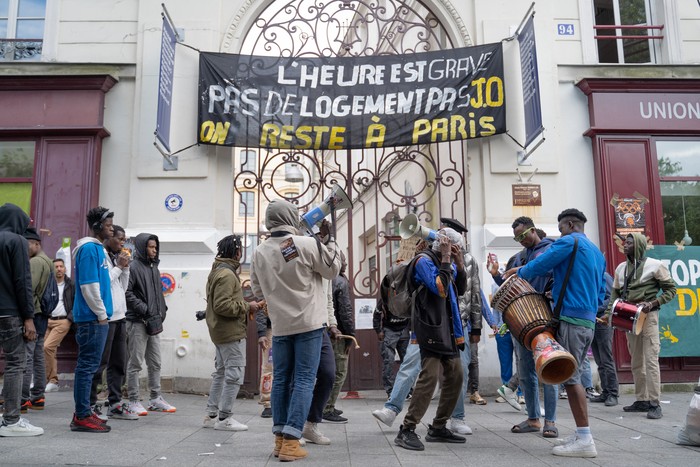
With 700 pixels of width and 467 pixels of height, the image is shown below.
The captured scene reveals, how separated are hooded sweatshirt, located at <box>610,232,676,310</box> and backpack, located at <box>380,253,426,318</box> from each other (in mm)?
3067

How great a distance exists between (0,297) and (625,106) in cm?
877

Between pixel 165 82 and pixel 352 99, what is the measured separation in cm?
272

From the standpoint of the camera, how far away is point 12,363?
5.44m

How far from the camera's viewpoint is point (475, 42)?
1002 centimetres

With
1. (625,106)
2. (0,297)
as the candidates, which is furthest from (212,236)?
(625,106)

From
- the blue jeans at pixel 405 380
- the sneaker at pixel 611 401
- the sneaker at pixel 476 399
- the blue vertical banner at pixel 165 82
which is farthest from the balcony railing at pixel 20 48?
the sneaker at pixel 611 401

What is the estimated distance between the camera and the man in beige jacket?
4.86m

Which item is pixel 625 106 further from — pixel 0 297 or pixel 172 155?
pixel 0 297

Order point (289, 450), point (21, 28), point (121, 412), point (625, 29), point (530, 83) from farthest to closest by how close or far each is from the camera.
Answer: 1. point (625, 29)
2. point (21, 28)
3. point (530, 83)
4. point (121, 412)
5. point (289, 450)

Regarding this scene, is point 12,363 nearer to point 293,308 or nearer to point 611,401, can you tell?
point 293,308

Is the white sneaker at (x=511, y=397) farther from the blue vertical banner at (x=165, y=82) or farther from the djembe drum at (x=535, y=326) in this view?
the blue vertical banner at (x=165, y=82)

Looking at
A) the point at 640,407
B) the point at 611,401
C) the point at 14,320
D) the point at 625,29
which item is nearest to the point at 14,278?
the point at 14,320

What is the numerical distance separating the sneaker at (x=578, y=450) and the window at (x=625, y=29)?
747 centimetres

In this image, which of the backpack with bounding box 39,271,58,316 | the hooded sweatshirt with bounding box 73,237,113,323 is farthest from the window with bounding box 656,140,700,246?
the backpack with bounding box 39,271,58,316
